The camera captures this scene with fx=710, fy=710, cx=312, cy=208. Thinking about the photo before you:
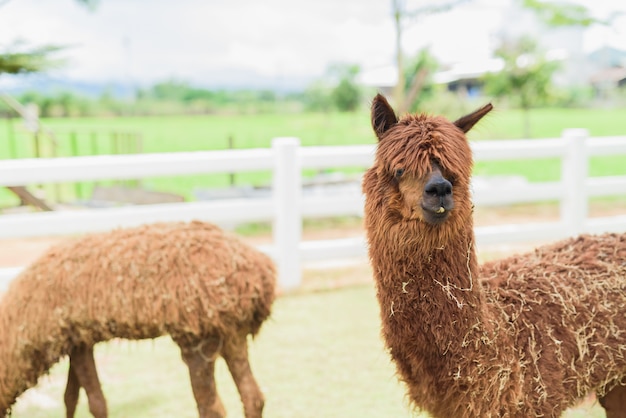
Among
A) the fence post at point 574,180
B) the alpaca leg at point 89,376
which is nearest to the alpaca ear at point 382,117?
the alpaca leg at point 89,376

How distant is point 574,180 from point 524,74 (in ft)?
64.3

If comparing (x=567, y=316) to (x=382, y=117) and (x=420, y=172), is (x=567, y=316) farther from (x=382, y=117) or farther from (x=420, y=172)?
(x=382, y=117)

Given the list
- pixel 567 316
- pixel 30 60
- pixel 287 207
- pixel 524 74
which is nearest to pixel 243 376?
pixel 567 316

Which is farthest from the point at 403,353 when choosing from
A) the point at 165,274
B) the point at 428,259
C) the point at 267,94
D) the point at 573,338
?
the point at 267,94

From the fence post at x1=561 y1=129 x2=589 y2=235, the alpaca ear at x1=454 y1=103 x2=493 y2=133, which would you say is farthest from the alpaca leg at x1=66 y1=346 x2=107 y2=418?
the fence post at x1=561 y1=129 x2=589 y2=235

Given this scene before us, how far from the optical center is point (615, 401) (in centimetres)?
356

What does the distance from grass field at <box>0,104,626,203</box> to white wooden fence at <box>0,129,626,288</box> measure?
37.1 ft

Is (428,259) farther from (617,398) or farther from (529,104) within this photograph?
(529,104)

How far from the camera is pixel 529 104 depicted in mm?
27297

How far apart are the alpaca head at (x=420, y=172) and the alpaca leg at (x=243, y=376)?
1.38 metres

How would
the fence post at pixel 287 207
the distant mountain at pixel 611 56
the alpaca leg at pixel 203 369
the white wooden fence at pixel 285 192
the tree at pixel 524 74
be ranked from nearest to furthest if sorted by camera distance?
1. the alpaca leg at pixel 203 369
2. the white wooden fence at pixel 285 192
3. the fence post at pixel 287 207
4. the distant mountain at pixel 611 56
5. the tree at pixel 524 74

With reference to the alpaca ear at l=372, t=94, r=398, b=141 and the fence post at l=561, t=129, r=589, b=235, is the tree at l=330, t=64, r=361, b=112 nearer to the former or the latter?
the fence post at l=561, t=129, r=589, b=235

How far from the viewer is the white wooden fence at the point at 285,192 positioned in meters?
6.38

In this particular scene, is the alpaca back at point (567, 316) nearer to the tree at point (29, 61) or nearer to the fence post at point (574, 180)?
the fence post at point (574, 180)
